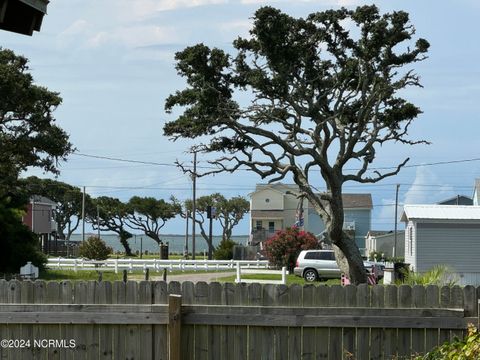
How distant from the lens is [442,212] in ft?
145

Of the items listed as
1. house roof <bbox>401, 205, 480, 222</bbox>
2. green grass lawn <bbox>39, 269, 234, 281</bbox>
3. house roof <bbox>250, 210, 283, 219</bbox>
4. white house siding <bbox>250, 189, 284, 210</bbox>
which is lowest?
green grass lawn <bbox>39, 269, 234, 281</bbox>

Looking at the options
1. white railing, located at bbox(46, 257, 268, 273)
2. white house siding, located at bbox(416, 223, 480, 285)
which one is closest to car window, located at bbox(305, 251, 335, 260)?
white railing, located at bbox(46, 257, 268, 273)

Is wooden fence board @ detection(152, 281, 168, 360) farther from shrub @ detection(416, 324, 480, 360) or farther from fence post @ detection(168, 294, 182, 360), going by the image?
shrub @ detection(416, 324, 480, 360)

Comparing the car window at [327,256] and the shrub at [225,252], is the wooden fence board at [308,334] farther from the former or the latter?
the shrub at [225,252]

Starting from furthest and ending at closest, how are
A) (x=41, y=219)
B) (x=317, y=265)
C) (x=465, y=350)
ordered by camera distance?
(x=41, y=219)
(x=317, y=265)
(x=465, y=350)

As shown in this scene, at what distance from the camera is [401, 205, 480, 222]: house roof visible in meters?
43.0

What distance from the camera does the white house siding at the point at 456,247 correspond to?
141 ft

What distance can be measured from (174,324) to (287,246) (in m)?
43.2

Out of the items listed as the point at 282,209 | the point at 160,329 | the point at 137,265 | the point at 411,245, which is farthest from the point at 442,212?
the point at 282,209

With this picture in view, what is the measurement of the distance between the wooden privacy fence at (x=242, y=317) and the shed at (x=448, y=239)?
32.4m

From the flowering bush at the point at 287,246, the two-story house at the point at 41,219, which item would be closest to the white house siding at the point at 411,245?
the flowering bush at the point at 287,246

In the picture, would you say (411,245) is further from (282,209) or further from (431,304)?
(282,209)

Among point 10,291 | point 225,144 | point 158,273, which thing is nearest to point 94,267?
point 158,273

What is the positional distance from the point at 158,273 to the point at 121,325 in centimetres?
3818
